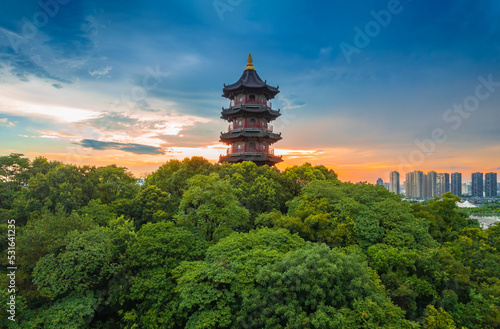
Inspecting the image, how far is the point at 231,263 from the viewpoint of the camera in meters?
11.3

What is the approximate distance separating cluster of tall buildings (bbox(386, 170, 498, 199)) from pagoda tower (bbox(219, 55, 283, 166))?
31451 mm

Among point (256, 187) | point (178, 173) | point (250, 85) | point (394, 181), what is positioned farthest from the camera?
point (394, 181)

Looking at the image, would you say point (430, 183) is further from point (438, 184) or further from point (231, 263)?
point (231, 263)

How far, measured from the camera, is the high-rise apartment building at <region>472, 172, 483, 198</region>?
76.1 metres

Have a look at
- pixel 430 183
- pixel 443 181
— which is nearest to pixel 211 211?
pixel 430 183

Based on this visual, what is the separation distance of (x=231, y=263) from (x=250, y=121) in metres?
18.6

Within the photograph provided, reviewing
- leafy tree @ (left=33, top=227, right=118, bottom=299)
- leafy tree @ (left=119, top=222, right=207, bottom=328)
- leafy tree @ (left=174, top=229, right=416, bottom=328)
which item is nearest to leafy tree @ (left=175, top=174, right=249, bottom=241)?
leafy tree @ (left=119, top=222, right=207, bottom=328)

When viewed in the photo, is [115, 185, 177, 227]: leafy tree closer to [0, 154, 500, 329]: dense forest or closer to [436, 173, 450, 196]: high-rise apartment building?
[0, 154, 500, 329]: dense forest

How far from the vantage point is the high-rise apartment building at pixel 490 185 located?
74.8 meters

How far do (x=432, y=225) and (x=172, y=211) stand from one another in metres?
17.6

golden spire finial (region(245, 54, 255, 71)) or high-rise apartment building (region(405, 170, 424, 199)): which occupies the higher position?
golden spire finial (region(245, 54, 255, 71))

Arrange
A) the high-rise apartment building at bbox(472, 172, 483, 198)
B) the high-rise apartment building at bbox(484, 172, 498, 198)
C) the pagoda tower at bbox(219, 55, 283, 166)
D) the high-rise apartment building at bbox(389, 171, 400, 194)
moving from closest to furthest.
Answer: the pagoda tower at bbox(219, 55, 283, 166)
the high-rise apartment building at bbox(389, 171, 400, 194)
the high-rise apartment building at bbox(484, 172, 498, 198)
the high-rise apartment building at bbox(472, 172, 483, 198)

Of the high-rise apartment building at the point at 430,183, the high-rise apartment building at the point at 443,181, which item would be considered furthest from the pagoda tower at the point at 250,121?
the high-rise apartment building at the point at 443,181

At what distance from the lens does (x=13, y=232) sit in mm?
14516
